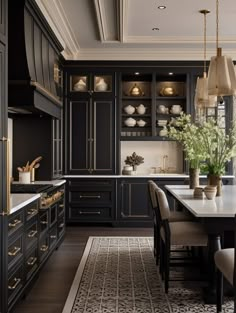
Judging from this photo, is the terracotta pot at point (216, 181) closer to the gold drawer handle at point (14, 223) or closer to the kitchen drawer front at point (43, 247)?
the kitchen drawer front at point (43, 247)

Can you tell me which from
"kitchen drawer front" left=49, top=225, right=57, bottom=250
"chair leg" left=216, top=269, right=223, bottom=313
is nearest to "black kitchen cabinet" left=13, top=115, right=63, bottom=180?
"kitchen drawer front" left=49, top=225, right=57, bottom=250

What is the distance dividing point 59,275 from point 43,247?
32cm

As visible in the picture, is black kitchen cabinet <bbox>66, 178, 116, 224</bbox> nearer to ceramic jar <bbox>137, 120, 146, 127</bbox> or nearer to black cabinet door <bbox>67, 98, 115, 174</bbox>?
black cabinet door <bbox>67, 98, 115, 174</bbox>

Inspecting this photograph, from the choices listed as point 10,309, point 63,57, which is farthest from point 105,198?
point 10,309

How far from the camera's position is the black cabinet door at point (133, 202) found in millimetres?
7441

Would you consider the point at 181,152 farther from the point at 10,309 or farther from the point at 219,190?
the point at 10,309

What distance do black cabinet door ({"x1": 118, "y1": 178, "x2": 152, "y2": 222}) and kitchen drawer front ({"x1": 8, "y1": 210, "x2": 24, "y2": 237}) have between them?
3933 mm

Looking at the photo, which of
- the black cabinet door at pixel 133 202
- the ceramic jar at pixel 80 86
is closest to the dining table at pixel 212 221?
the black cabinet door at pixel 133 202

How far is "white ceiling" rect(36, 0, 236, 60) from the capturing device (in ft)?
17.3

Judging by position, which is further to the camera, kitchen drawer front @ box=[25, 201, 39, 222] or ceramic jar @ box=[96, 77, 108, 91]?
ceramic jar @ box=[96, 77, 108, 91]

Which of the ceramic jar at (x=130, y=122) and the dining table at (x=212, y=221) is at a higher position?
the ceramic jar at (x=130, y=122)

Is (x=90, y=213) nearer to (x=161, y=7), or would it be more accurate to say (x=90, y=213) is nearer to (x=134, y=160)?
(x=134, y=160)

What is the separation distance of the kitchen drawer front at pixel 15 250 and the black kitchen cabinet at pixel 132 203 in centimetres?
393

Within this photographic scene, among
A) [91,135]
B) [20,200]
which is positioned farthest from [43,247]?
[91,135]
